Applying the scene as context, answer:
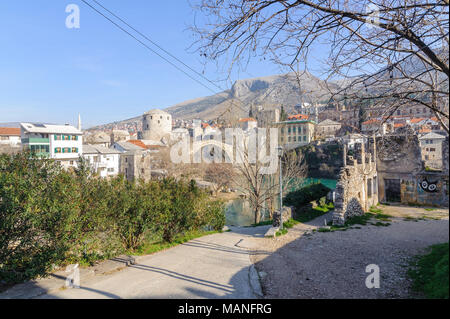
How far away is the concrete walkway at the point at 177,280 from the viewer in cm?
532

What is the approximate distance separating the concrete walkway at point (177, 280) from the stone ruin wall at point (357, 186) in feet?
20.7

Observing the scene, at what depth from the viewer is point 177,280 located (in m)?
6.06

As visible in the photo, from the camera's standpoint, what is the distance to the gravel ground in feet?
17.0

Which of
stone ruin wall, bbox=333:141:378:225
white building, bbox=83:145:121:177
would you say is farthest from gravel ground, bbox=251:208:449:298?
white building, bbox=83:145:121:177

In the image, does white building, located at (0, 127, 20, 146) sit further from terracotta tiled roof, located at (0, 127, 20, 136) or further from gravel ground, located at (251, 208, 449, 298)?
gravel ground, located at (251, 208, 449, 298)

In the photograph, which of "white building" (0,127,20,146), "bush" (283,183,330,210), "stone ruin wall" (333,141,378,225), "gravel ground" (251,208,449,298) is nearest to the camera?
"gravel ground" (251,208,449,298)

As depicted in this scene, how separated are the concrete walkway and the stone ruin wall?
6.29m

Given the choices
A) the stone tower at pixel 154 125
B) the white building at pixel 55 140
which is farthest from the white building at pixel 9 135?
the stone tower at pixel 154 125

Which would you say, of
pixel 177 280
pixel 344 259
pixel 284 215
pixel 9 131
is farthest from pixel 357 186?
pixel 9 131

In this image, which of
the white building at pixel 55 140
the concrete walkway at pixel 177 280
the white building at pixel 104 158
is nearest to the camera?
the concrete walkway at pixel 177 280

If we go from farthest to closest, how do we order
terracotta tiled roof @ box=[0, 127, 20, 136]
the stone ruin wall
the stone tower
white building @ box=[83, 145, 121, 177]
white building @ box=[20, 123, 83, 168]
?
1. the stone tower
2. terracotta tiled roof @ box=[0, 127, 20, 136]
3. white building @ box=[83, 145, 121, 177]
4. white building @ box=[20, 123, 83, 168]
5. the stone ruin wall

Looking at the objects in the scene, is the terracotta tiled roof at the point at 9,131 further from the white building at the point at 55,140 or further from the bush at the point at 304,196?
the bush at the point at 304,196

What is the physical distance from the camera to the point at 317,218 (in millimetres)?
15141

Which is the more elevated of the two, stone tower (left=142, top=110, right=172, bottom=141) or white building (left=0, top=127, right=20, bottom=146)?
stone tower (left=142, top=110, right=172, bottom=141)
